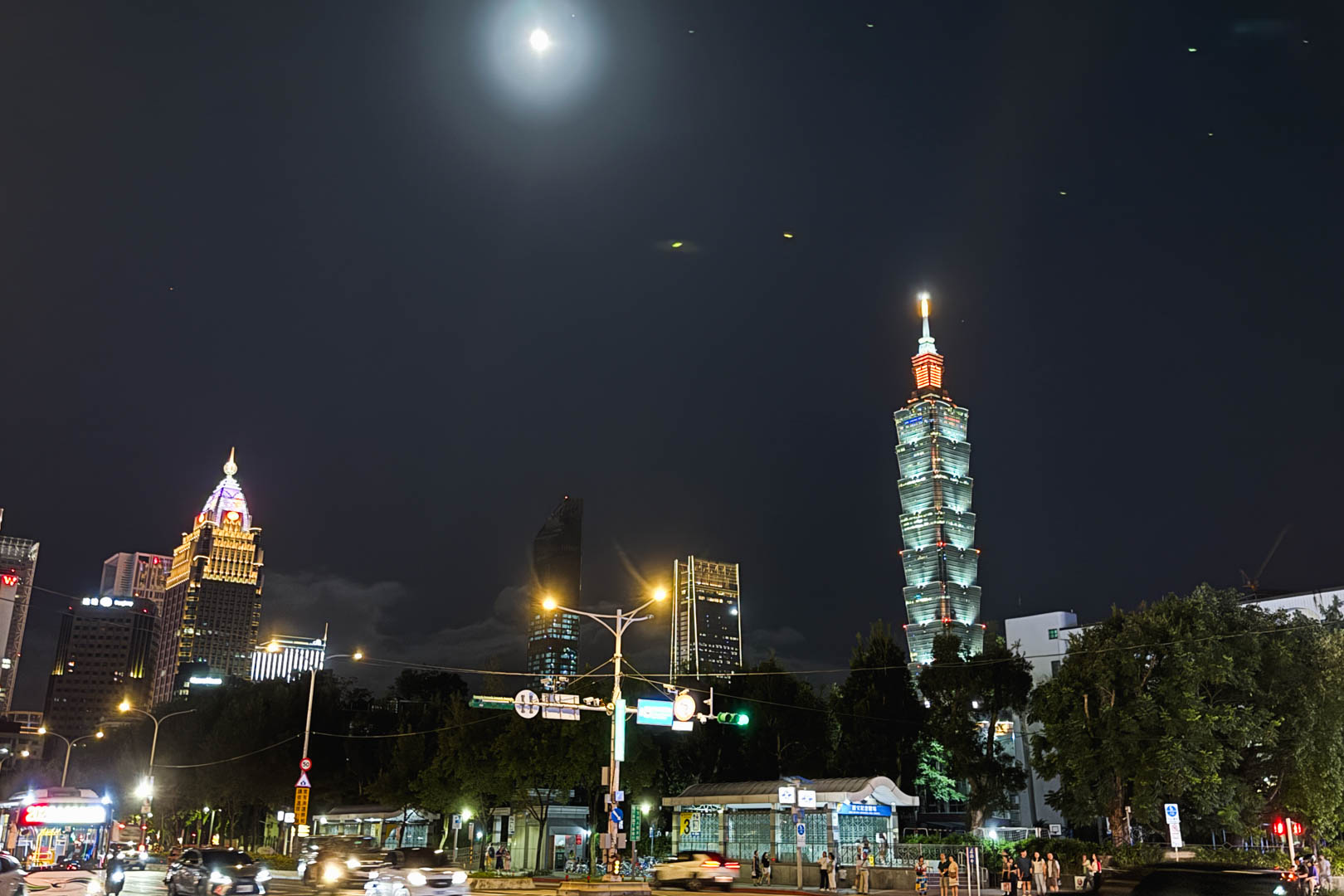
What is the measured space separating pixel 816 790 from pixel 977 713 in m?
25.8

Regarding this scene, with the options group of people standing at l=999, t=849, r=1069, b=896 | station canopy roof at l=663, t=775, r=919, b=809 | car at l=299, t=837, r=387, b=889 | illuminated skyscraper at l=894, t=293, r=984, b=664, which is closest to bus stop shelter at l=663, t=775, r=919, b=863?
station canopy roof at l=663, t=775, r=919, b=809

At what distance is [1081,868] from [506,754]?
96.8 ft

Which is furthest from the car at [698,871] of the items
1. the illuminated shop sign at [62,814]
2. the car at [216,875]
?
the illuminated shop sign at [62,814]

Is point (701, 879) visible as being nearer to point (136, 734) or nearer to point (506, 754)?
point (506, 754)

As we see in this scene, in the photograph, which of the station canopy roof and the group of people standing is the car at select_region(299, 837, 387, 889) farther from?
the group of people standing

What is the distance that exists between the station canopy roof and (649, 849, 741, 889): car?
17.3 ft

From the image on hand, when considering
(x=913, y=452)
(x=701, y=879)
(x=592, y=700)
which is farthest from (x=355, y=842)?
(x=913, y=452)

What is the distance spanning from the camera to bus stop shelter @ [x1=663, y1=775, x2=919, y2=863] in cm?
4709

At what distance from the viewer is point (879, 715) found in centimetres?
7025

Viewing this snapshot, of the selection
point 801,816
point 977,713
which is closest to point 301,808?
point 801,816

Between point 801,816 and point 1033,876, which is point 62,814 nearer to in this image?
point 801,816

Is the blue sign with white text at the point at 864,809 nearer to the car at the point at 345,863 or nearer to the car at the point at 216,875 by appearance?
the car at the point at 345,863

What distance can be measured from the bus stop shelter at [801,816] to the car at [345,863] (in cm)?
1896

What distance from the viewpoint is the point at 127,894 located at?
119 ft
